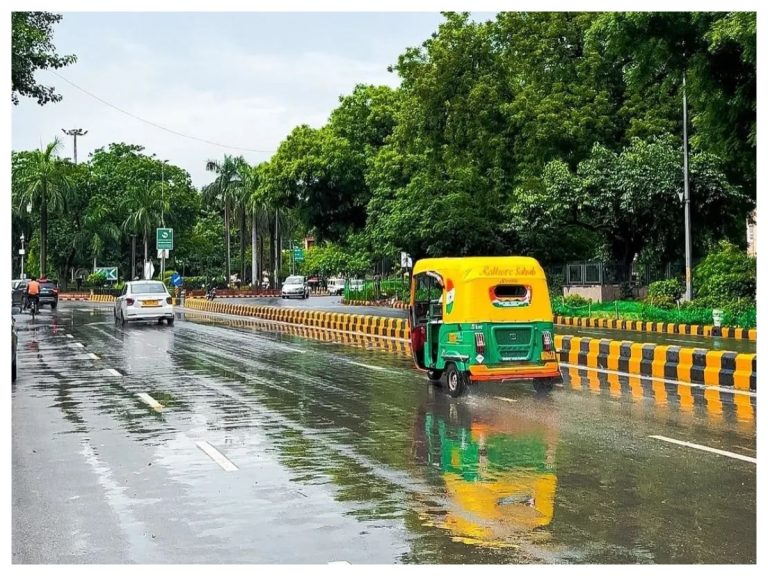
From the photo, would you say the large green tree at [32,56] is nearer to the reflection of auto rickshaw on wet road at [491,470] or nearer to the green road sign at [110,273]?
the reflection of auto rickshaw on wet road at [491,470]

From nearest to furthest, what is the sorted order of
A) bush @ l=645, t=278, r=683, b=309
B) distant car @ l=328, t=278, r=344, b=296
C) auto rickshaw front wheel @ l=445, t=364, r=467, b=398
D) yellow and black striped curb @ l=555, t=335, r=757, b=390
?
→ auto rickshaw front wheel @ l=445, t=364, r=467, b=398, yellow and black striped curb @ l=555, t=335, r=757, b=390, bush @ l=645, t=278, r=683, b=309, distant car @ l=328, t=278, r=344, b=296

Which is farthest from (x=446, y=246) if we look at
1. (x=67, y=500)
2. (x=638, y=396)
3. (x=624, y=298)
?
(x=67, y=500)

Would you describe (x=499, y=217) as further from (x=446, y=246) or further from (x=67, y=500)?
(x=67, y=500)

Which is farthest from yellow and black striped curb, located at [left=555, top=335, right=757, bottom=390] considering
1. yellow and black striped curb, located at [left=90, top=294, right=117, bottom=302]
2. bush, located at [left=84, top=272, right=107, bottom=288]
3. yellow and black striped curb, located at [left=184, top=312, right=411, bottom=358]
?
bush, located at [left=84, top=272, right=107, bottom=288]

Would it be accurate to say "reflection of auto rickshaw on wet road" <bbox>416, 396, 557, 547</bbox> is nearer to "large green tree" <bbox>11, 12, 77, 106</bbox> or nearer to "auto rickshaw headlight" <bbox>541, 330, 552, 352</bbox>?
"auto rickshaw headlight" <bbox>541, 330, 552, 352</bbox>

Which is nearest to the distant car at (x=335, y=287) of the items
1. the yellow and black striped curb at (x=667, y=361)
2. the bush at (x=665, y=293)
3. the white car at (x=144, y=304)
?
the white car at (x=144, y=304)

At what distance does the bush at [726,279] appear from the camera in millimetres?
33625

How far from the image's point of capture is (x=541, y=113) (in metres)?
40.9

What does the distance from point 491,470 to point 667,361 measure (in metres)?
10.1

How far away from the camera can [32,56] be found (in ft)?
89.8

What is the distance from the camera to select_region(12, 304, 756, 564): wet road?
685cm

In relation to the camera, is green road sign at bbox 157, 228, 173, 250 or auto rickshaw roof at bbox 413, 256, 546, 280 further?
green road sign at bbox 157, 228, 173, 250

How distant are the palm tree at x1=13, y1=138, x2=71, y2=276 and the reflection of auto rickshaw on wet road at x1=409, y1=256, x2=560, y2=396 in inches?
2726

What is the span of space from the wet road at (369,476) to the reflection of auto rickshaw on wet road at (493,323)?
41 centimetres
